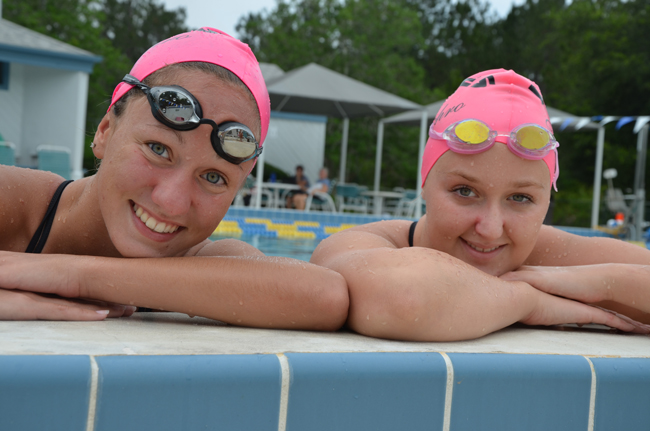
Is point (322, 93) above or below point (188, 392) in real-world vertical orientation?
above

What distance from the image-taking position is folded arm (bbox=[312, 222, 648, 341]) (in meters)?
1.51

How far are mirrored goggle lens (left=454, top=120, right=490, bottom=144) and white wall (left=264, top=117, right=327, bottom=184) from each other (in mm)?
21041

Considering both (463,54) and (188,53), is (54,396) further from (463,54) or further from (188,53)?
(463,54)

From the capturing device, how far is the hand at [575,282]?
A: 6.57ft

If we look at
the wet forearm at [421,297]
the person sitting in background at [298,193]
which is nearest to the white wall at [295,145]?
the person sitting in background at [298,193]

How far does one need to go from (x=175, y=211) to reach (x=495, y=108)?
1.23 metres

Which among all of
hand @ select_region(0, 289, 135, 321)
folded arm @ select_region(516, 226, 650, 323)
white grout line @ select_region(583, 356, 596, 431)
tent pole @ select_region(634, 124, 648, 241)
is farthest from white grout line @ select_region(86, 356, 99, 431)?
tent pole @ select_region(634, 124, 648, 241)

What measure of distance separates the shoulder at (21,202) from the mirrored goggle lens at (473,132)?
4.79ft

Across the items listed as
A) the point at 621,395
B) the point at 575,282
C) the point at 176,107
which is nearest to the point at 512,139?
the point at 575,282

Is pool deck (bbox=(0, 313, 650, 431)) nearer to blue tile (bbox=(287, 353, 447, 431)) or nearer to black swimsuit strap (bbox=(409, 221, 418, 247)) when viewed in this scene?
blue tile (bbox=(287, 353, 447, 431))

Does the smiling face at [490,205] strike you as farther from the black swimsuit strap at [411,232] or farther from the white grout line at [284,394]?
Result: the white grout line at [284,394]

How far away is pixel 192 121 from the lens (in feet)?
5.32

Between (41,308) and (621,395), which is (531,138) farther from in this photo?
(41,308)

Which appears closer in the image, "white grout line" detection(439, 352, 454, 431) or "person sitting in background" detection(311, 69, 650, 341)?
"white grout line" detection(439, 352, 454, 431)
